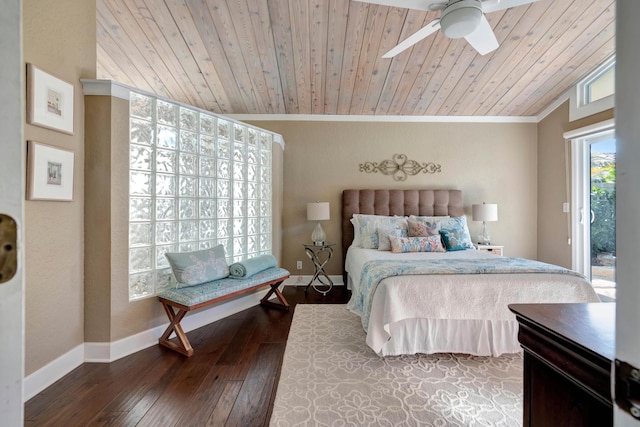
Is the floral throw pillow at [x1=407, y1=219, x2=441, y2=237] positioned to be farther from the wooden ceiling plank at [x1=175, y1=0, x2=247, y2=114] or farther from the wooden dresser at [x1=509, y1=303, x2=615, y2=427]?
the wooden ceiling plank at [x1=175, y1=0, x2=247, y2=114]

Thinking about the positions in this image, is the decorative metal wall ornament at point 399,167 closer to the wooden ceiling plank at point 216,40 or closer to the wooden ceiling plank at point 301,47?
the wooden ceiling plank at point 301,47

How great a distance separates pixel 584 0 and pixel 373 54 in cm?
191

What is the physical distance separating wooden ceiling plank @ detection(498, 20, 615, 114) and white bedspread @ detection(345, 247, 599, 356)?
266cm

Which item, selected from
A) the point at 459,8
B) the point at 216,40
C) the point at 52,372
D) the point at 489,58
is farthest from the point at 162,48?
the point at 489,58

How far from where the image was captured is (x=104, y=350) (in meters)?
2.07

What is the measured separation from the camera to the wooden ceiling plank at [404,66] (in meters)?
2.55

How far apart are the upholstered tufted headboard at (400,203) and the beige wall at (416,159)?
0.62 feet

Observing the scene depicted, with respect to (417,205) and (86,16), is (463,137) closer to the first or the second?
(417,205)

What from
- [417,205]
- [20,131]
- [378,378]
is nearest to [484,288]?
[378,378]

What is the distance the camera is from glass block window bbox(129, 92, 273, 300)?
2.26 m

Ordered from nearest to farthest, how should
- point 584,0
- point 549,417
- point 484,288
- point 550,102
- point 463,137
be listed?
point 549,417 < point 484,288 < point 584,0 < point 550,102 < point 463,137

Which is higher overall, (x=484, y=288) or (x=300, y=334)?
(x=484, y=288)

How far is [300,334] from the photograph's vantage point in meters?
2.49

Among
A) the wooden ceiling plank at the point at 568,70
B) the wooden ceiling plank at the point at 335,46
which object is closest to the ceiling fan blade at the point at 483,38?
the wooden ceiling plank at the point at 335,46
